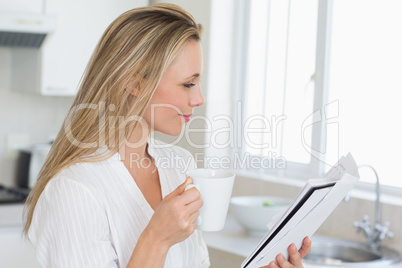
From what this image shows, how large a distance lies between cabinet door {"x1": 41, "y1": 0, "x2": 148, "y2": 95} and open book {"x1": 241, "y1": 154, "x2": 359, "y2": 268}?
6.20 ft

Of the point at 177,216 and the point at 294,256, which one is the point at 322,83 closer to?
the point at 294,256

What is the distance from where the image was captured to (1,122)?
316 centimetres

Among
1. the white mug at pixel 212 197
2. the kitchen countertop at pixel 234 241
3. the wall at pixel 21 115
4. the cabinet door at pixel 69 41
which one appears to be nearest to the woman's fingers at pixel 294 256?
the white mug at pixel 212 197

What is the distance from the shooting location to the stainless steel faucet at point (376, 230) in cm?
218

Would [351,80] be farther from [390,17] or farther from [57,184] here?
[57,184]

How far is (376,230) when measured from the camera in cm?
218

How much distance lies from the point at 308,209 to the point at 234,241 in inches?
45.1

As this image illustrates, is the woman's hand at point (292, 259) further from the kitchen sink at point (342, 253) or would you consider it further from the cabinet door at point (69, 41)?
the cabinet door at point (69, 41)

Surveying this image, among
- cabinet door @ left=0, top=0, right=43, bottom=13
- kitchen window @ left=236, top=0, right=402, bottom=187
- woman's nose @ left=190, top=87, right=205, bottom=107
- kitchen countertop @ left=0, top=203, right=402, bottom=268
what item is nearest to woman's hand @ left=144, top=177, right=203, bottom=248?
woman's nose @ left=190, top=87, right=205, bottom=107

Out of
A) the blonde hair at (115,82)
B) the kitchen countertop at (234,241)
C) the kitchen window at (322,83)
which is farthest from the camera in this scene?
the kitchen window at (322,83)

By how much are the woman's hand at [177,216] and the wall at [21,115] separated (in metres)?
2.21

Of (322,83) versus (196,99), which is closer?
(196,99)

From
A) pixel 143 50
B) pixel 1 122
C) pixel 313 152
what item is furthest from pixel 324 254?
pixel 1 122

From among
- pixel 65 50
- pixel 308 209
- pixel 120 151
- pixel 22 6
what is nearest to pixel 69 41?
pixel 65 50
